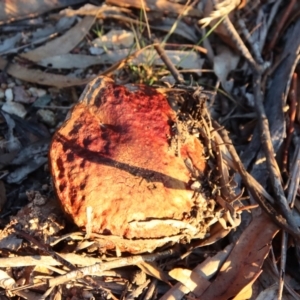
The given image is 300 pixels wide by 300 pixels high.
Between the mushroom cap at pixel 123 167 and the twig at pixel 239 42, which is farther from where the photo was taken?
the twig at pixel 239 42

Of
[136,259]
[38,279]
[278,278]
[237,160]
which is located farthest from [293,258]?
[38,279]

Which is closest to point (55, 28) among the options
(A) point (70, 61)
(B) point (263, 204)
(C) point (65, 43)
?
(C) point (65, 43)

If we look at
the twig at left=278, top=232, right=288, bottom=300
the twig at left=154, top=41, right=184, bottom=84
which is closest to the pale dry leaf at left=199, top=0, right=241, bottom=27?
the twig at left=154, top=41, right=184, bottom=84

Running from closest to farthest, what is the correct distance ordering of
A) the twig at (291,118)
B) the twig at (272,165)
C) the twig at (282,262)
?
the twig at (282,262) < the twig at (272,165) < the twig at (291,118)

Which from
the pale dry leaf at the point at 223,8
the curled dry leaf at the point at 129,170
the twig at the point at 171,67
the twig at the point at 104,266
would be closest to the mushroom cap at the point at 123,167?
the curled dry leaf at the point at 129,170

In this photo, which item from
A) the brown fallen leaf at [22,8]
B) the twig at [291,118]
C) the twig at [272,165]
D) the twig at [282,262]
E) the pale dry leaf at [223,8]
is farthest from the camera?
the brown fallen leaf at [22,8]

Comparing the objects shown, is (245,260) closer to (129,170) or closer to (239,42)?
(129,170)

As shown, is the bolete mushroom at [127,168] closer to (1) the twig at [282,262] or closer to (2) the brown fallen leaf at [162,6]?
(1) the twig at [282,262]
